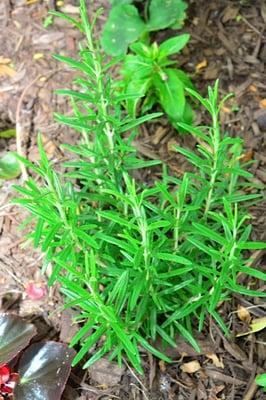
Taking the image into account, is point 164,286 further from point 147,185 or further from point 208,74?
point 208,74

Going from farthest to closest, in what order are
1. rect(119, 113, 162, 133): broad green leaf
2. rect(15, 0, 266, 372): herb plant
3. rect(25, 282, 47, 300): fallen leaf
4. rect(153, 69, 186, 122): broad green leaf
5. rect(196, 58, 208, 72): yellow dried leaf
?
rect(196, 58, 208, 72): yellow dried leaf
rect(153, 69, 186, 122): broad green leaf
rect(25, 282, 47, 300): fallen leaf
rect(119, 113, 162, 133): broad green leaf
rect(15, 0, 266, 372): herb plant

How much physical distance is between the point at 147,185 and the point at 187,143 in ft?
0.85

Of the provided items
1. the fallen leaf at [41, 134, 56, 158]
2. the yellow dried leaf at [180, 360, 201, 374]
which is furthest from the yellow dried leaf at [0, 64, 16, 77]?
the yellow dried leaf at [180, 360, 201, 374]

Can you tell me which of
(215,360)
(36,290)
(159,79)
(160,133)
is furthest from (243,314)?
(159,79)

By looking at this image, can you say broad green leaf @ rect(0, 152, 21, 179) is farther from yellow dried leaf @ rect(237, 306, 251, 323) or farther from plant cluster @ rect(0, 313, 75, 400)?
yellow dried leaf @ rect(237, 306, 251, 323)

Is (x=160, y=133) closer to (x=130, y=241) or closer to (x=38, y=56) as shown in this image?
(x=38, y=56)

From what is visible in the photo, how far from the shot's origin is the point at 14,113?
271cm

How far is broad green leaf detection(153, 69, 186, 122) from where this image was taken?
2.47 meters

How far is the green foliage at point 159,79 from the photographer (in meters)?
2.48

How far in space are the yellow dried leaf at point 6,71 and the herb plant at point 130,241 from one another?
903 mm

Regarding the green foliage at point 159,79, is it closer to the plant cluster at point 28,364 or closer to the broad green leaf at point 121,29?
the broad green leaf at point 121,29

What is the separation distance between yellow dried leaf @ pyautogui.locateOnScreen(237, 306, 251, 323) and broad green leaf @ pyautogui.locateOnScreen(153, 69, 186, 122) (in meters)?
0.79

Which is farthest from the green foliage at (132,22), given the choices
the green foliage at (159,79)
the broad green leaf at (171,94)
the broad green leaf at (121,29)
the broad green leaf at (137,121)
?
the broad green leaf at (137,121)

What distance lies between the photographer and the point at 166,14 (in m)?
2.71
